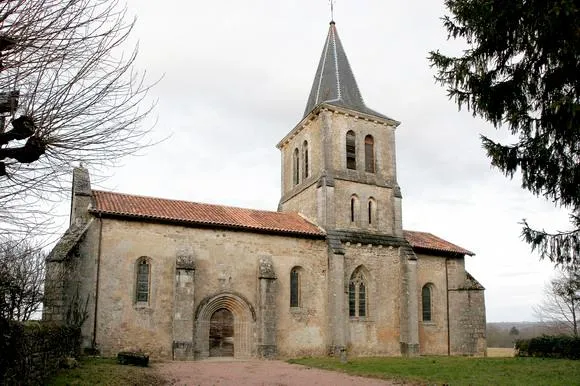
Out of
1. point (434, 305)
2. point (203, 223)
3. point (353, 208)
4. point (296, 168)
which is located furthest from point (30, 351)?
point (434, 305)

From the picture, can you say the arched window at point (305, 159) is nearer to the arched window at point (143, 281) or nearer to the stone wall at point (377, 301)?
the stone wall at point (377, 301)

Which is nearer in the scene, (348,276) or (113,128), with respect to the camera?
(113,128)

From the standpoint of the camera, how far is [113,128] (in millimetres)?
7637

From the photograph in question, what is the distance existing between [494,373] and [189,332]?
40.4ft

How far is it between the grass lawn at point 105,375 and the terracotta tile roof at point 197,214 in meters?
6.78

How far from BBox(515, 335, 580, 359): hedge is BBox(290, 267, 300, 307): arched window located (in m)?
13.1

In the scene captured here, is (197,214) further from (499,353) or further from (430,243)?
(499,353)

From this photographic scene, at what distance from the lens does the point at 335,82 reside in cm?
3042

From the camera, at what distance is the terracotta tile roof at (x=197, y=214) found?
72.8 ft

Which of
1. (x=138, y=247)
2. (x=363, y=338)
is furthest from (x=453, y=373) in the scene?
(x=138, y=247)

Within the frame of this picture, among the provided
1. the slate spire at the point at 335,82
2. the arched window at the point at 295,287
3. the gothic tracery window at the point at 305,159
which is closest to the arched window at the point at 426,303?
the arched window at the point at 295,287

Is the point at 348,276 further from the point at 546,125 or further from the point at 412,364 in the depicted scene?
the point at 546,125

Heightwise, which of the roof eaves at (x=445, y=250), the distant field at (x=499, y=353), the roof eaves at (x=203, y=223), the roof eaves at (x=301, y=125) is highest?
the roof eaves at (x=301, y=125)

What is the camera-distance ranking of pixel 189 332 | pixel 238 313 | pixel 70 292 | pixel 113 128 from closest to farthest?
1. pixel 113 128
2. pixel 70 292
3. pixel 189 332
4. pixel 238 313
